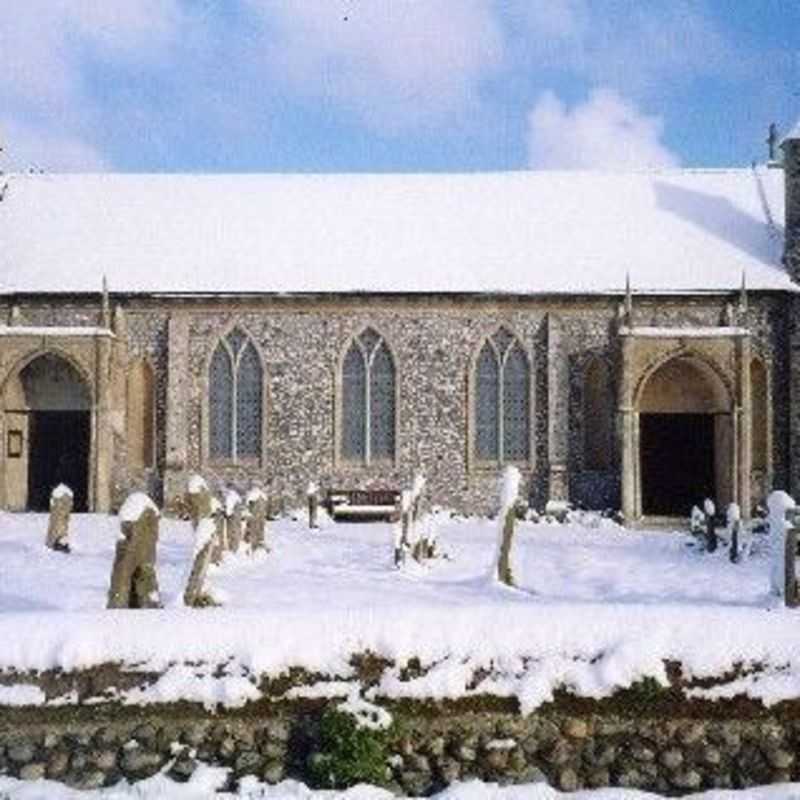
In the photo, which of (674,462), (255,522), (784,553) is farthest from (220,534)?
(674,462)

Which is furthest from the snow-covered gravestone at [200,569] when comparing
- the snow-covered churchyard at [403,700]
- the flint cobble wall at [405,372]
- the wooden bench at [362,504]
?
the flint cobble wall at [405,372]

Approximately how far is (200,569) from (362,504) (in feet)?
50.1

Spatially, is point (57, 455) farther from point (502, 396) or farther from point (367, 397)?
point (502, 396)

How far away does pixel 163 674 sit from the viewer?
9742 mm

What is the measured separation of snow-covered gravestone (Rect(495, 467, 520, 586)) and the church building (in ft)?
38.5

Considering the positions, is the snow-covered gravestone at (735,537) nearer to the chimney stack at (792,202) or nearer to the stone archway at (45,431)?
the chimney stack at (792,202)

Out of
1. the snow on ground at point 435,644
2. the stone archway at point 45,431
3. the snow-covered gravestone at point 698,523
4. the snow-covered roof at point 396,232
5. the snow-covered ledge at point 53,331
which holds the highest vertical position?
the snow-covered roof at point 396,232

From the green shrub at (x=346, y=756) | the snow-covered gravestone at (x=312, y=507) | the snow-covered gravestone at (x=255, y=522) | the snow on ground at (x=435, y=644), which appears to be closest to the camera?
the green shrub at (x=346, y=756)

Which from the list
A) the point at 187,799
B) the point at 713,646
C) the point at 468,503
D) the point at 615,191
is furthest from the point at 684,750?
the point at 615,191

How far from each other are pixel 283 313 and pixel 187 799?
19730mm

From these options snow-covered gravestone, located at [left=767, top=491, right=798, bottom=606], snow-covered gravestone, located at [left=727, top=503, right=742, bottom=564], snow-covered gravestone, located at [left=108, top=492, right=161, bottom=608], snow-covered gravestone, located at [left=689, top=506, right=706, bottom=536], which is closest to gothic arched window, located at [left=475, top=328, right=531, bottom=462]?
snow-covered gravestone, located at [left=689, top=506, right=706, bottom=536]

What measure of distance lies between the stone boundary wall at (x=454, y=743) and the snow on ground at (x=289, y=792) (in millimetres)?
124

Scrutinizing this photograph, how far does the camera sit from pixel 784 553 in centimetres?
1312

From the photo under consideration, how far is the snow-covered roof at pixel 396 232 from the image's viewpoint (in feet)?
92.0
